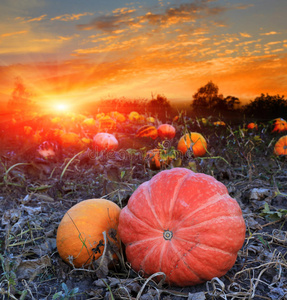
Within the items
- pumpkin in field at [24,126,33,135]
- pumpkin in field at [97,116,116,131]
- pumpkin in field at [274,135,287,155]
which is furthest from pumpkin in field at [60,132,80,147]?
pumpkin in field at [274,135,287,155]

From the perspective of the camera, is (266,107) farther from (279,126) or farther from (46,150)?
(46,150)

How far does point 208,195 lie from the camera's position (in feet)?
8.23

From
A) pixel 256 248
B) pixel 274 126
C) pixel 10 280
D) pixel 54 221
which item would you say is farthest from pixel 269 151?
pixel 10 280

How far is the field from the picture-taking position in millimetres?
2510

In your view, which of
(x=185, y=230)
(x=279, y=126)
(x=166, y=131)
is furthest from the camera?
(x=279, y=126)

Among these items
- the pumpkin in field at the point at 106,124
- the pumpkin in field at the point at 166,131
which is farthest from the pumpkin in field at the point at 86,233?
the pumpkin in field at the point at 106,124

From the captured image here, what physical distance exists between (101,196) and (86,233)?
1.70m

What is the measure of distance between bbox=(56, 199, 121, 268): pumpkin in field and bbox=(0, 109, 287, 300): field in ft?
0.44

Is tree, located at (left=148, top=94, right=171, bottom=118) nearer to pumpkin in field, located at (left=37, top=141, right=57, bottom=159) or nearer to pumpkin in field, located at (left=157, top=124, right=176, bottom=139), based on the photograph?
pumpkin in field, located at (left=157, top=124, right=176, bottom=139)

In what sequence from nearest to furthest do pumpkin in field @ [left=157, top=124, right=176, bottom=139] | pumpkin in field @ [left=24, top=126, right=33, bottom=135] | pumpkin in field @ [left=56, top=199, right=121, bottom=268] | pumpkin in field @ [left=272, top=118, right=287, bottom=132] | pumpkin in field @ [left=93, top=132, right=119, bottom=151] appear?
1. pumpkin in field @ [left=56, top=199, right=121, bottom=268]
2. pumpkin in field @ [left=93, top=132, right=119, bottom=151]
3. pumpkin in field @ [left=24, top=126, right=33, bottom=135]
4. pumpkin in field @ [left=157, top=124, right=176, bottom=139]
5. pumpkin in field @ [left=272, top=118, right=287, bottom=132]

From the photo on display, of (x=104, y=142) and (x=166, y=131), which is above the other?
(x=104, y=142)

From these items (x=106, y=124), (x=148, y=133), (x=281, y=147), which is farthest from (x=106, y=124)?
(x=281, y=147)

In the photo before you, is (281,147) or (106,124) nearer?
(281,147)

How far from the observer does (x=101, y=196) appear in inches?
180
